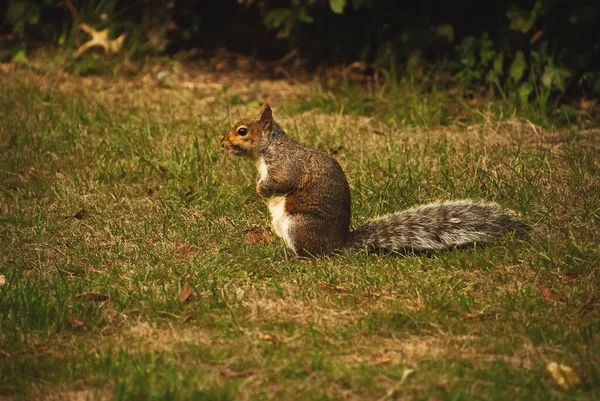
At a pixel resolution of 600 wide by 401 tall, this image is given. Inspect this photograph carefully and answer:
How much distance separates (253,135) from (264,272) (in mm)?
667

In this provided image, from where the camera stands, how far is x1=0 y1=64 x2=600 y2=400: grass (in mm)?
3422

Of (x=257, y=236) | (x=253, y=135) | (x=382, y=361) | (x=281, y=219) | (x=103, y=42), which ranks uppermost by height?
(x=253, y=135)

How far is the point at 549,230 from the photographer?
186 inches

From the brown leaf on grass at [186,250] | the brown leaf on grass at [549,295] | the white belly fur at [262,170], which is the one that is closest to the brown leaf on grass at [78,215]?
the brown leaf on grass at [186,250]

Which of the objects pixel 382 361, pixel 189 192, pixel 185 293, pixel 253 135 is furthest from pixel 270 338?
pixel 189 192

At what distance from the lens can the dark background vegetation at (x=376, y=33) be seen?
6719 millimetres

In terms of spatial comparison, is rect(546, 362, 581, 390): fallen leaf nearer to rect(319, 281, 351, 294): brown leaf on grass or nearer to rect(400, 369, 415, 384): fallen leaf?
rect(400, 369, 415, 384): fallen leaf

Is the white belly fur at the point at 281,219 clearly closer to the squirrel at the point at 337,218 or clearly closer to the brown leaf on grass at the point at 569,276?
the squirrel at the point at 337,218

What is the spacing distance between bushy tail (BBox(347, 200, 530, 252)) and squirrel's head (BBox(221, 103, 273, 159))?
0.59 m

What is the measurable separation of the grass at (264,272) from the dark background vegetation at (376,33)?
1.93 ft

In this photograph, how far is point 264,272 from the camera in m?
4.46

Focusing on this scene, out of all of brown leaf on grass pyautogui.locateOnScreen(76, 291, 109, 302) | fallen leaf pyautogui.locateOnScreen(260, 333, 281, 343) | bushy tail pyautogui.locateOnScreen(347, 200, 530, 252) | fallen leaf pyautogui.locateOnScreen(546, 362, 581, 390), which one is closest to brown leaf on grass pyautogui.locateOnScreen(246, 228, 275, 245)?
bushy tail pyautogui.locateOnScreen(347, 200, 530, 252)

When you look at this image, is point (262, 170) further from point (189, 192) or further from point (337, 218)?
point (189, 192)

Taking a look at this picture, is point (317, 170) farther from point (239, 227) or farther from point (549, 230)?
point (549, 230)
